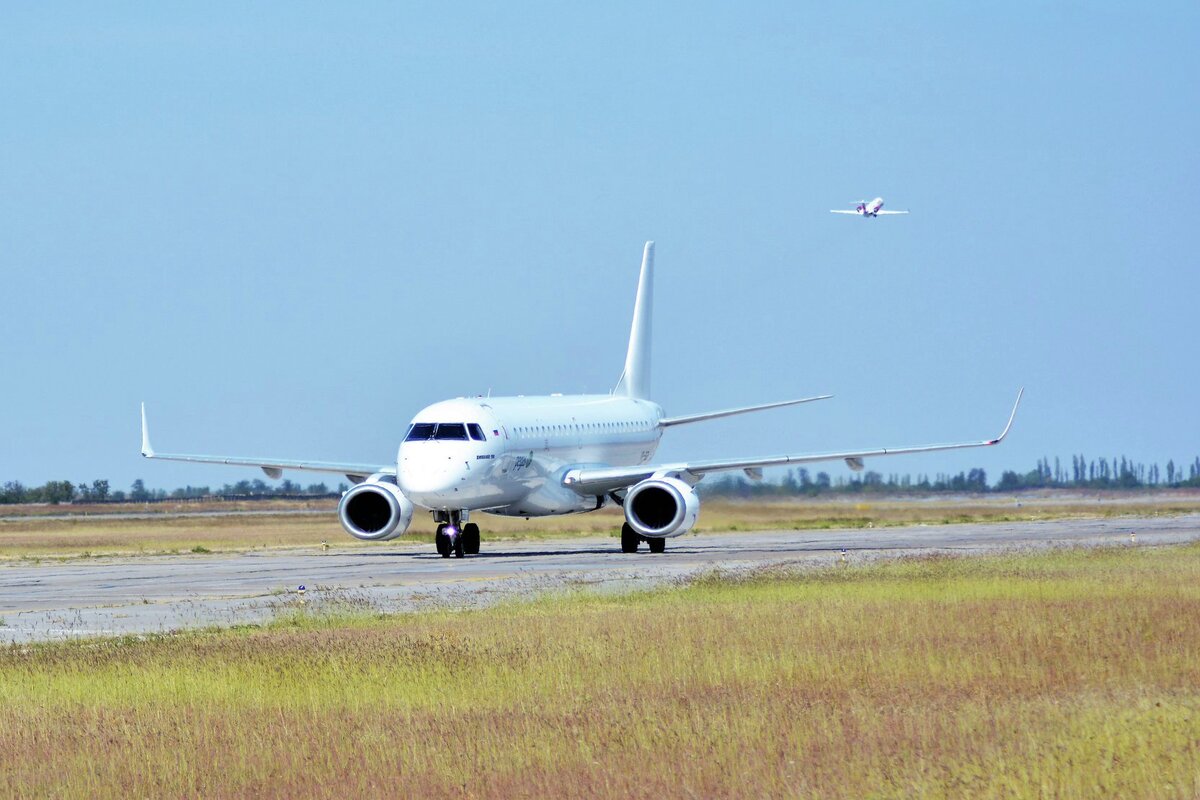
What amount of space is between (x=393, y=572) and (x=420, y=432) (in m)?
5.85

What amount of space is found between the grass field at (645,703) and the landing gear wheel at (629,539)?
20.5 meters

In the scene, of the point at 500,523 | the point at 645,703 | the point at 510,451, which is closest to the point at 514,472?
the point at 510,451

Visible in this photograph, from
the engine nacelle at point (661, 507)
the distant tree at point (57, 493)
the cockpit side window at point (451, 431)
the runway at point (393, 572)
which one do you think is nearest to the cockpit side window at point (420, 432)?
the cockpit side window at point (451, 431)

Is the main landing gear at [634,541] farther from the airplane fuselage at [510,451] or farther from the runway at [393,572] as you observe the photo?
the airplane fuselage at [510,451]

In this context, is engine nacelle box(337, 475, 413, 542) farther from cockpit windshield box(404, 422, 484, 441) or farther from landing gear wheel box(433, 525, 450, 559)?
cockpit windshield box(404, 422, 484, 441)

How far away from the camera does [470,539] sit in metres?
45.1

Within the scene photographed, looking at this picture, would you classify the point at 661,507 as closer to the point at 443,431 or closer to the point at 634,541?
the point at 634,541

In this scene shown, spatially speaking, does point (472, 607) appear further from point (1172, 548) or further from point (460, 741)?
point (1172, 548)

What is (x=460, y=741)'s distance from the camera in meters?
13.3

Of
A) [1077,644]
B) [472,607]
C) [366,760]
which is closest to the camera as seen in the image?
[366,760]

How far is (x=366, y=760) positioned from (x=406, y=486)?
97.0 ft

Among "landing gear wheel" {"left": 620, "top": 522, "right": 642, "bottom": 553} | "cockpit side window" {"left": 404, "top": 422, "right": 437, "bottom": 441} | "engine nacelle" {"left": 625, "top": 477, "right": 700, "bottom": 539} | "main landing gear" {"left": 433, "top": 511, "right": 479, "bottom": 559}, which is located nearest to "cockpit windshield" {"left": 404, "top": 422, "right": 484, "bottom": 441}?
"cockpit side window" {"left": 404, "top": 422, "right": 437, "bottom": 441}

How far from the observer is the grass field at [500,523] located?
58750 millimetres

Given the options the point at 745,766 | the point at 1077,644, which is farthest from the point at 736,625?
the point at 745,766
